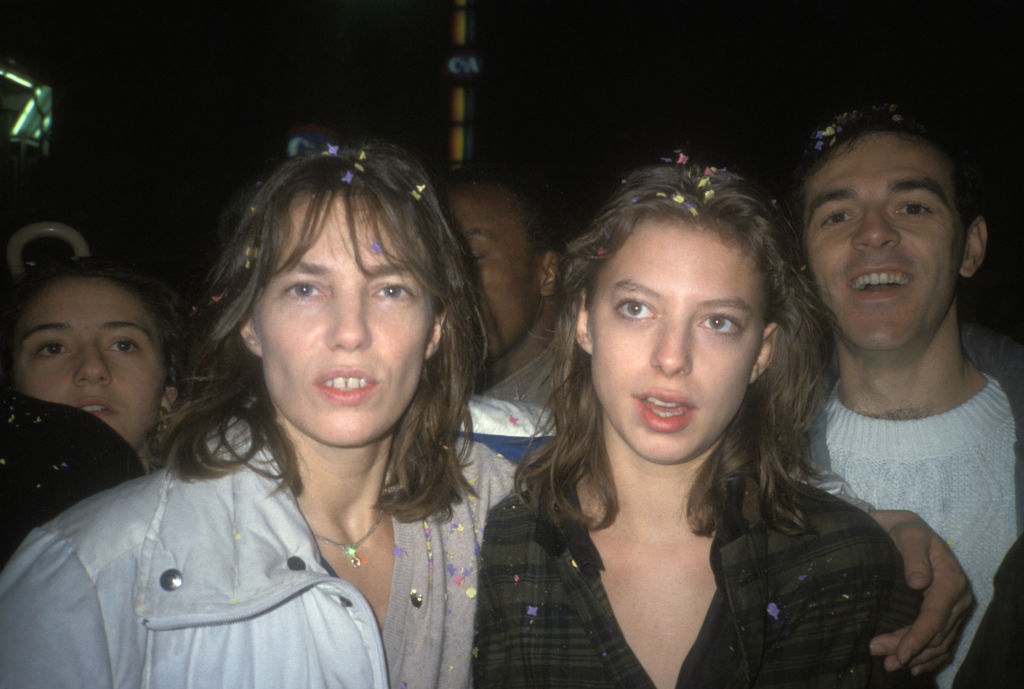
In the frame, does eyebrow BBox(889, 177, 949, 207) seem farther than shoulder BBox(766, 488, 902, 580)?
Yes

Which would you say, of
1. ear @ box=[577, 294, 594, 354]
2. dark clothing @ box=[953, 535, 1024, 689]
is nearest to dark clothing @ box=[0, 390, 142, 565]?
ear @ box=[577, 294, 594, 354]

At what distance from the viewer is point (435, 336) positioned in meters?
2.23

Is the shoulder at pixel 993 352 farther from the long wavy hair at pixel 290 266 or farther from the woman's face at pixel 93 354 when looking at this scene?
the woman's face at pixel 93 354

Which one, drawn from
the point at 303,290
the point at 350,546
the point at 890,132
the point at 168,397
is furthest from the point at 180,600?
the point at 890,132

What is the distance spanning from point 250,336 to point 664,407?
1.30 metres

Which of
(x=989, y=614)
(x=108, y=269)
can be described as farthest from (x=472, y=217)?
(x=989, y=614)

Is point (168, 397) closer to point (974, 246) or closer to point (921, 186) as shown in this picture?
point (921, 186)

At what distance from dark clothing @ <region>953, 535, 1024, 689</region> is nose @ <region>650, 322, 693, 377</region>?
93 cm

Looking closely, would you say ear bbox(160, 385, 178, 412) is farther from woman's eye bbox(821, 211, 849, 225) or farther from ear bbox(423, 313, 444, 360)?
woman's eye bbox(821, 211, 849, 225)

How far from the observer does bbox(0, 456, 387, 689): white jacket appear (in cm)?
146

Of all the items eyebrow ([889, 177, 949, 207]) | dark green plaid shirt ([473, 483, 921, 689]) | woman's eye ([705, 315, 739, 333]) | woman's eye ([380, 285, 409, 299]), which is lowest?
dark green plaid shirt ([473, 483, 921, 689])

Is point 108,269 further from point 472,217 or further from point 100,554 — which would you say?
point 472,217

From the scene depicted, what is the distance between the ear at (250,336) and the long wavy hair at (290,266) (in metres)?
0.02

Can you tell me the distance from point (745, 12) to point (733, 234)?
955cm
